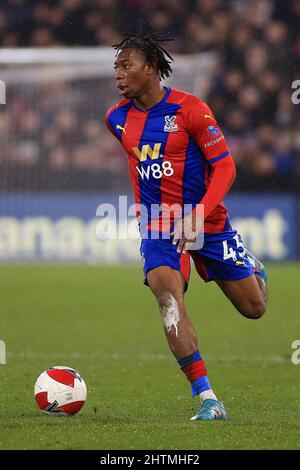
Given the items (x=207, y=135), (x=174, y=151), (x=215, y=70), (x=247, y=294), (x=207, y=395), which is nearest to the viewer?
(x=207, y=395)

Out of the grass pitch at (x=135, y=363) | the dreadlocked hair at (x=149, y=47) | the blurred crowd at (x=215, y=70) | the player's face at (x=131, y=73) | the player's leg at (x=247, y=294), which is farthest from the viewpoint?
the blurred crowd at (x=215, y=70)

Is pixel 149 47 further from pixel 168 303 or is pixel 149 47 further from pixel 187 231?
pixel 168 303

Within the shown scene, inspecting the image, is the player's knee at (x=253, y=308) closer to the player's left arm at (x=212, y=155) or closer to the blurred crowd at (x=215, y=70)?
the player's left arm at (x=212, y=155)

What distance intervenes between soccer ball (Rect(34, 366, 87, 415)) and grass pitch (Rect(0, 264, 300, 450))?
70 millimetres

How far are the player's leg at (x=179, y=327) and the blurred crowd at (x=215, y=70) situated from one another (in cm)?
1181

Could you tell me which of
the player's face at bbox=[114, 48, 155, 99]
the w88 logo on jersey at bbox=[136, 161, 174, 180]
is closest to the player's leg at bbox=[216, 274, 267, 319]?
the w88 logo on jersey at bbox=[136, 161, 174, 180]

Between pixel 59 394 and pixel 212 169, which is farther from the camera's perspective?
pixel 212 169

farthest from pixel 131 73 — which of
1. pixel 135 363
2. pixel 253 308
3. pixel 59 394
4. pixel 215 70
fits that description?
pixel 215 70

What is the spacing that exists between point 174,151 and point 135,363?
9.74ft

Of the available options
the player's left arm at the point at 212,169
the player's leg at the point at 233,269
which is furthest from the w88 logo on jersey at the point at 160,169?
the player's leg at the point at 233,269

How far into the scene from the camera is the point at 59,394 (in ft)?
19.1

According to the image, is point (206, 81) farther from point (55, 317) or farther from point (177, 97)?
point (177, 97)

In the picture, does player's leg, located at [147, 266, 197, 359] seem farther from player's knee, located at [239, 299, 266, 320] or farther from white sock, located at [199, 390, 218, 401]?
player's knee, located at [239, 299, 266, 320]

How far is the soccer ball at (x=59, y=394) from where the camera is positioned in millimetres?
5828
